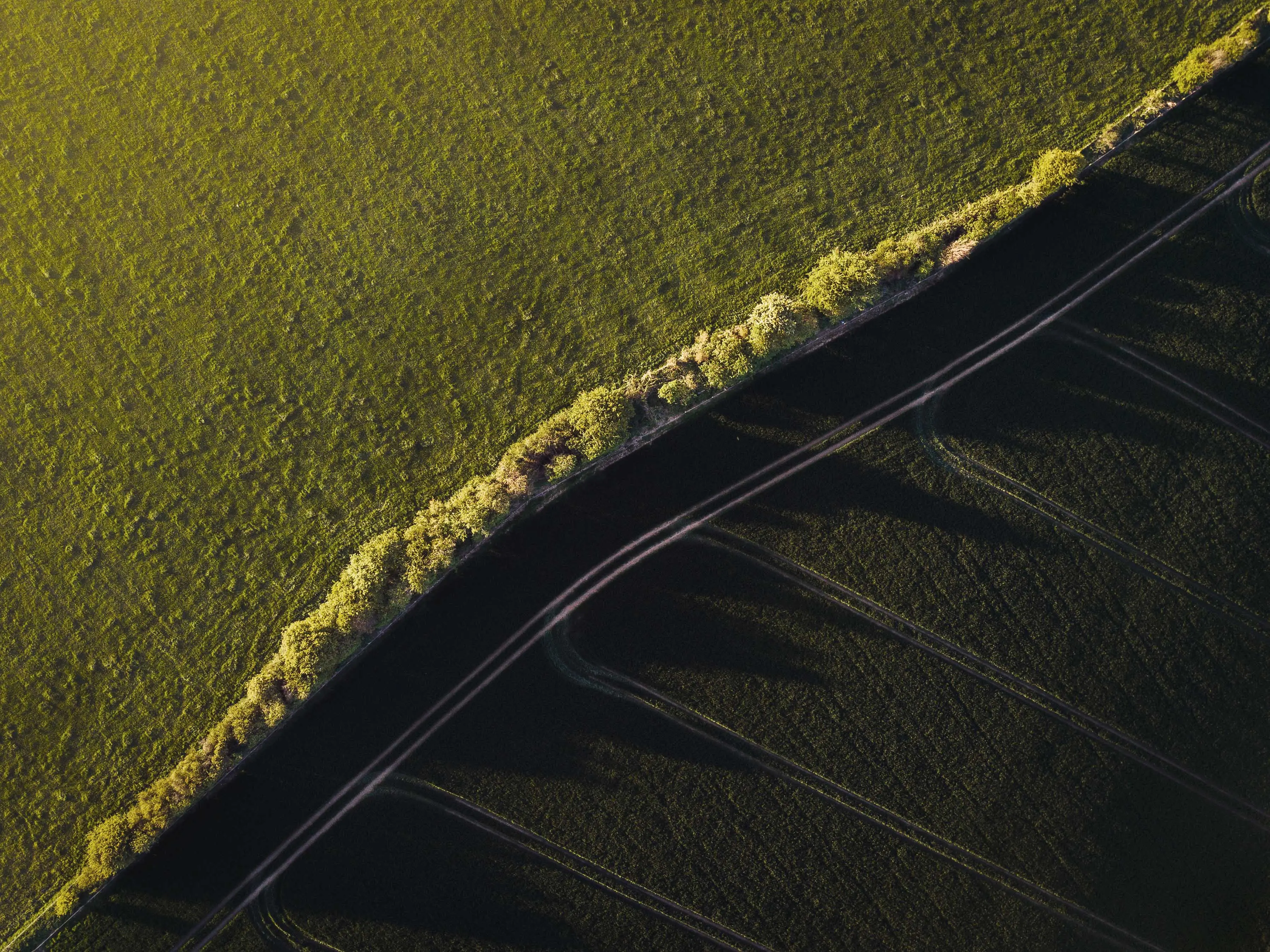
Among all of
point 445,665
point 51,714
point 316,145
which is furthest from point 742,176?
point 51,714

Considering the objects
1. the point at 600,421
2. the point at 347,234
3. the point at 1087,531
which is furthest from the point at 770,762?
the point at 347,234

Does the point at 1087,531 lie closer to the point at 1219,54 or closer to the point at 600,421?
the point at 1219,54

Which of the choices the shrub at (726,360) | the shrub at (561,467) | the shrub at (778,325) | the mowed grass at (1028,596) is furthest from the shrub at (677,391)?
the mowed grass at (1028,596)

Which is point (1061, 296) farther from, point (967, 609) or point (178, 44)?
point (178, 44)

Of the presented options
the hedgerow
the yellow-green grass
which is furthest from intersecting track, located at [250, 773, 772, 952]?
the hedgerow

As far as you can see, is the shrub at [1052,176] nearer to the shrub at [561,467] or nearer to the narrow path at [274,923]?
the shrub at [561,467]

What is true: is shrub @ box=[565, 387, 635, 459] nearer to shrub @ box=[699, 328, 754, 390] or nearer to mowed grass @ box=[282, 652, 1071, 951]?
shrub @ box=[699, 328, 754, 390]
